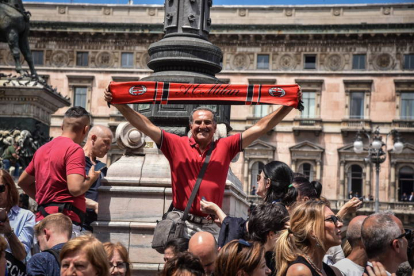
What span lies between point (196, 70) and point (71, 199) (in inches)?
108

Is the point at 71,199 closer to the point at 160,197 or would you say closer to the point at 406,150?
the point at 160,197

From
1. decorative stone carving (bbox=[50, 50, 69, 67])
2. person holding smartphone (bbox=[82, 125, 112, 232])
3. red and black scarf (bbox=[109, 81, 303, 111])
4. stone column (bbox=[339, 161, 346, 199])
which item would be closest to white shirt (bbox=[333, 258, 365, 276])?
red and black scarf (bbox=[109, 81, 303, 111])

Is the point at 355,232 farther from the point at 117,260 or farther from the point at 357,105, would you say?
the point at 357,105

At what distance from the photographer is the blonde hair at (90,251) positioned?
4.42 metres

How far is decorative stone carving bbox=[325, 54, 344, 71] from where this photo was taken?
46469 mm

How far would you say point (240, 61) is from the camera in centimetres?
4744

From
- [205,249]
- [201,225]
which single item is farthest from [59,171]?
[205,249]

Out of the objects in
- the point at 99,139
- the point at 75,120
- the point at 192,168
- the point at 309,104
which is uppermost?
the point at 309,104

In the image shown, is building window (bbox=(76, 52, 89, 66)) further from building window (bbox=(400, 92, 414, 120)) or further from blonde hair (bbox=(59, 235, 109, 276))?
blonde hair (bbox=(59, 235, 109, 276))

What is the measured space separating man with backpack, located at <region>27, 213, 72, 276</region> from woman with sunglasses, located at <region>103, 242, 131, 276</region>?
31 centimetres

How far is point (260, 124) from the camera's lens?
6.77m

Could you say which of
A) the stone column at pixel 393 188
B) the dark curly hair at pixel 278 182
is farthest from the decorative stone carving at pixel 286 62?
the dark curly hair at pixel 278 182

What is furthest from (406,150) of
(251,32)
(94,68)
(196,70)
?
(196,70)

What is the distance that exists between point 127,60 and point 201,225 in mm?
42506
